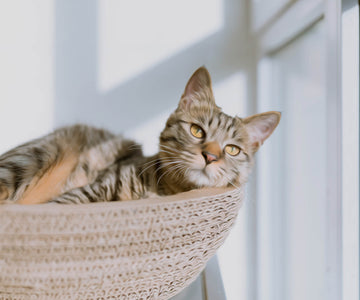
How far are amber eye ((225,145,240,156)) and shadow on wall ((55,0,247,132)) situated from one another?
38.7 inches

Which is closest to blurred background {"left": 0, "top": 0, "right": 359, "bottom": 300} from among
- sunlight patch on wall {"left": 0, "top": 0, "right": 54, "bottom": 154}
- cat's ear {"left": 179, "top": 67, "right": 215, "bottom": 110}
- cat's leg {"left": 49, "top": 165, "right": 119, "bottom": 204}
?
sunlight patch on wall {"left": 0, "top": 0, "right": 54, "bottom": 154}

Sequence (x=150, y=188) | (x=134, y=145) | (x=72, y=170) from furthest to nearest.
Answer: (x=134, y=145), (x=72, y=170), (x=150, y=188)

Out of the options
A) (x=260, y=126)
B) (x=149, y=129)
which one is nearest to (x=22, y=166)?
(x=260, y=126)

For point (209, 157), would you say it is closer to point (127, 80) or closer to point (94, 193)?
point (94, 193)

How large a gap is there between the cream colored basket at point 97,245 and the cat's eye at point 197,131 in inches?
14.1

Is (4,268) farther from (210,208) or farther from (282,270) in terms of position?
(282,270)

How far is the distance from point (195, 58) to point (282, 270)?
1.39m

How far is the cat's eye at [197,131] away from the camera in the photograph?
99cm

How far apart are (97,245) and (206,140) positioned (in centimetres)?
51

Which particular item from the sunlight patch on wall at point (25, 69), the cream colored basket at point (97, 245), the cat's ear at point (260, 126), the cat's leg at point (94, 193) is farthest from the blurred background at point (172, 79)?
the cream colored basket at point (97, 245)

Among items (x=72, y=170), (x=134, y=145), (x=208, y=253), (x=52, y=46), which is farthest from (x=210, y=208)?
(x=52, y=46)

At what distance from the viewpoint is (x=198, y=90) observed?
1.04 meters

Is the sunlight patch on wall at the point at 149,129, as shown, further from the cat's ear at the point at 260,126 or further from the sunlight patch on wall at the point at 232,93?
the cat's ear at the point at 260,126

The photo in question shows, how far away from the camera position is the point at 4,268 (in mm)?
562
